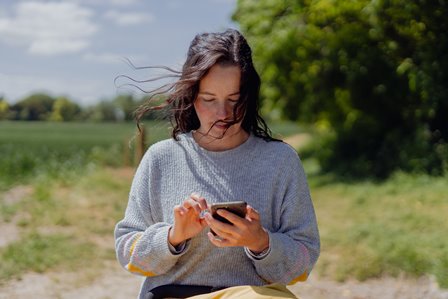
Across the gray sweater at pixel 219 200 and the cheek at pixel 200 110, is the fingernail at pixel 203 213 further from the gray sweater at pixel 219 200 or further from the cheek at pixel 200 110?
the cheek at pixel 200 110

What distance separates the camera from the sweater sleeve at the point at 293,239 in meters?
2.08

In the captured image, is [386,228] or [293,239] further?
[386,228]

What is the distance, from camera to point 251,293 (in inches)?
75.7

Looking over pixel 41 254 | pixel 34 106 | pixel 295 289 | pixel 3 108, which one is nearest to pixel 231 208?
pixel 295 289

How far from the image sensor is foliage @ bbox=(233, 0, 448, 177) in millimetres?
10047

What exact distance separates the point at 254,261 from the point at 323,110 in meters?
12.3

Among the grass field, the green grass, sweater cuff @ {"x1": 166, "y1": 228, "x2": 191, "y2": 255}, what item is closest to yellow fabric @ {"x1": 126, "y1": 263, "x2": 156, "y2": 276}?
sweater cuff @ {"x1": 166, "y1": 228, "x2": 191, "y2": 255}

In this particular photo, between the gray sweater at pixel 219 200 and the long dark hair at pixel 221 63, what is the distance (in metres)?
0.09

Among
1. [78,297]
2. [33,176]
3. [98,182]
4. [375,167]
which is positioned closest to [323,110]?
[375,167]

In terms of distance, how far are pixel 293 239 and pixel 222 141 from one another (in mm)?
399

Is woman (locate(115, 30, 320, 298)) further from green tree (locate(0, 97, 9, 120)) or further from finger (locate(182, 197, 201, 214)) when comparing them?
green tree (locate(0, 97, 9, 120))

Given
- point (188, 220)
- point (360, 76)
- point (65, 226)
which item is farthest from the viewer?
point (360, 76)

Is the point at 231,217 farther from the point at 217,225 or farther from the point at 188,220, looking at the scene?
the point at 188,220

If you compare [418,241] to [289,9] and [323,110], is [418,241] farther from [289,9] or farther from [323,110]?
[323,110]
